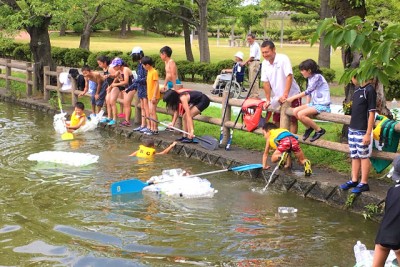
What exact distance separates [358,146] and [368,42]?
2693 millimetres

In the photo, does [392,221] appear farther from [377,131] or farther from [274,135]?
[274,135]

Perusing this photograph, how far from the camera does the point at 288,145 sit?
7910 millimetres

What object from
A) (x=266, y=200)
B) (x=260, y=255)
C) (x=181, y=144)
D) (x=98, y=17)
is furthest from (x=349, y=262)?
(x=98, y=17)

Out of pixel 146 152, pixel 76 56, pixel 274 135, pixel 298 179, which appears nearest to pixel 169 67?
pixel 146 152

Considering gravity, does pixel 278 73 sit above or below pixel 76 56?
above

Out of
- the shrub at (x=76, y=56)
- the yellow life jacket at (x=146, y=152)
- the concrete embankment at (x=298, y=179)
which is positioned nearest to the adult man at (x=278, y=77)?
the concrete embankment at (x=298, y=179)

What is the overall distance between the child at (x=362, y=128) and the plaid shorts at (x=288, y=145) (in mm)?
947

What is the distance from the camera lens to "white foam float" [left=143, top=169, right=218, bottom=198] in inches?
303

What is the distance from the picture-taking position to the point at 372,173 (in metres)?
7.90

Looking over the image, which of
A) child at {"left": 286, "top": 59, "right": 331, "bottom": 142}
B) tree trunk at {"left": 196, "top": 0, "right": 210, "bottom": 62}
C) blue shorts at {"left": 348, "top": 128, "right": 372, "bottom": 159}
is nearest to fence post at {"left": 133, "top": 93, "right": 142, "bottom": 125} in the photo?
child at {"left": 286, "top": 59, "right": 331, "bottom": 142}

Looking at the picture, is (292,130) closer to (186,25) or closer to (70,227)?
(70,227)

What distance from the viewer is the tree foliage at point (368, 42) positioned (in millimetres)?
4344

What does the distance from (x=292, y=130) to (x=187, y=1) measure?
17.5 metres

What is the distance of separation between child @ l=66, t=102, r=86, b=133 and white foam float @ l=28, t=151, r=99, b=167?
7.81 ft
